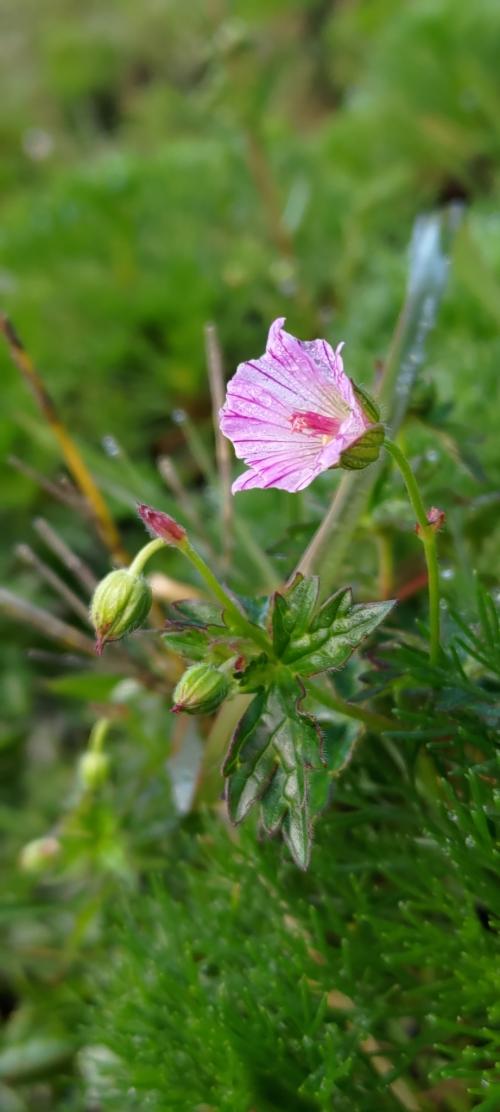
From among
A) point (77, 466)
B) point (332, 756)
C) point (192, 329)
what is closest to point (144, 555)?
point (332, 756)

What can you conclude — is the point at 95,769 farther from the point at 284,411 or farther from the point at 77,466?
the point at 284,411

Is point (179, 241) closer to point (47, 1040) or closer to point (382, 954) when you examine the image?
point (47, 1040)

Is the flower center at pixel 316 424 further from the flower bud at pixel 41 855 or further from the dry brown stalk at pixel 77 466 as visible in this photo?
the flower bud at pixel 41 855

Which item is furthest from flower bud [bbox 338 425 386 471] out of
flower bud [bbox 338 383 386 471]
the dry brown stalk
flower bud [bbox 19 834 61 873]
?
flower bud [bbox 19 834 61 873]

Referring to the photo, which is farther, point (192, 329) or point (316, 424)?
point (192, 329)

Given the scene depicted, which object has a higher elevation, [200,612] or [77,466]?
[77,466]

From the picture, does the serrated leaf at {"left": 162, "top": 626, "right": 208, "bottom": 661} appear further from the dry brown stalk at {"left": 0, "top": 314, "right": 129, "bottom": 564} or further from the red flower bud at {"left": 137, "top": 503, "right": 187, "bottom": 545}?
the dry brown stalk at {"left": 0, "top": 314, "right": 129, "bottom": 564}

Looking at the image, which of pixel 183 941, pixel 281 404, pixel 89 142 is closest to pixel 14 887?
pixel 183 941
